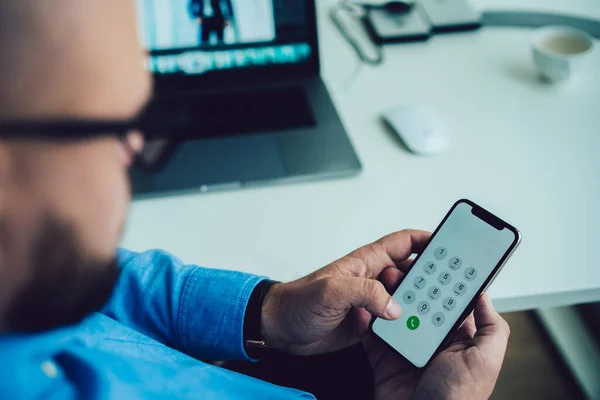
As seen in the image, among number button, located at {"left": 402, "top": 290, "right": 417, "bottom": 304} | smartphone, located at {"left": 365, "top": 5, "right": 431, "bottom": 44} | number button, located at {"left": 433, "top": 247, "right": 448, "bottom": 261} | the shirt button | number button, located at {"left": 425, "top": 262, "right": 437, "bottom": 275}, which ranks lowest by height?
number button, located at {"left": 402, "top": 290, "right": 417, "bottom": 304}

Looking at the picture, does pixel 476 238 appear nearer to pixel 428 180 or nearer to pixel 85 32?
pixel 428 180

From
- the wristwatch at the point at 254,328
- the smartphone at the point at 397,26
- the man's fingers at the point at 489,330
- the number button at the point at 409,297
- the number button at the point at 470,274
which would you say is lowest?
the wristwatch at the point at 254,328

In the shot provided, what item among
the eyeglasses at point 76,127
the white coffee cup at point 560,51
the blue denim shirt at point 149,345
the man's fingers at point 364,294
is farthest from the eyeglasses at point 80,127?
the white coffee cup at point 560,51

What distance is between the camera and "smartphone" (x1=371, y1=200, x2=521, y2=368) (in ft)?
1.75

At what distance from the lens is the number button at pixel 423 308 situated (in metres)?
0.56

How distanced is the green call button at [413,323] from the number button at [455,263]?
0.20 ft

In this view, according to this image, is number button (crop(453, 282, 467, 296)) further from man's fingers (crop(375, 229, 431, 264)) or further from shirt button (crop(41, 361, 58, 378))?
shirt button (crop(41, 361, 58, 378))

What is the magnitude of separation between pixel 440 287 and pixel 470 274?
3 centimetres

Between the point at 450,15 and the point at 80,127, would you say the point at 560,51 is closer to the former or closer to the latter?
the point at 450,15

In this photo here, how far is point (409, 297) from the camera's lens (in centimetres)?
57

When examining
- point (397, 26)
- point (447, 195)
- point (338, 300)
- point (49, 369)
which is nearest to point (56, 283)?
point (49, 369)

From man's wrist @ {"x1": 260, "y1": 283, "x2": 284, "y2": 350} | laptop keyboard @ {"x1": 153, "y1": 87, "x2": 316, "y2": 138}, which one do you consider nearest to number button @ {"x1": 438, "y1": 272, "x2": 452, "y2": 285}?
man's wrist @ {"x1": 260, "y1": 283, "x2": 284, "y2": 350}

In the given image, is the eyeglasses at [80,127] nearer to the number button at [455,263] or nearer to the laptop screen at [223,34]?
the number button at [455,263]

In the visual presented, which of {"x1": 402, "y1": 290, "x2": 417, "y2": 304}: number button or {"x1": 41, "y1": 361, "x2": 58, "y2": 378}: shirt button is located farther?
{"x1": 402, "y1": 290, "x2": 417, "y2": 304}: number button
